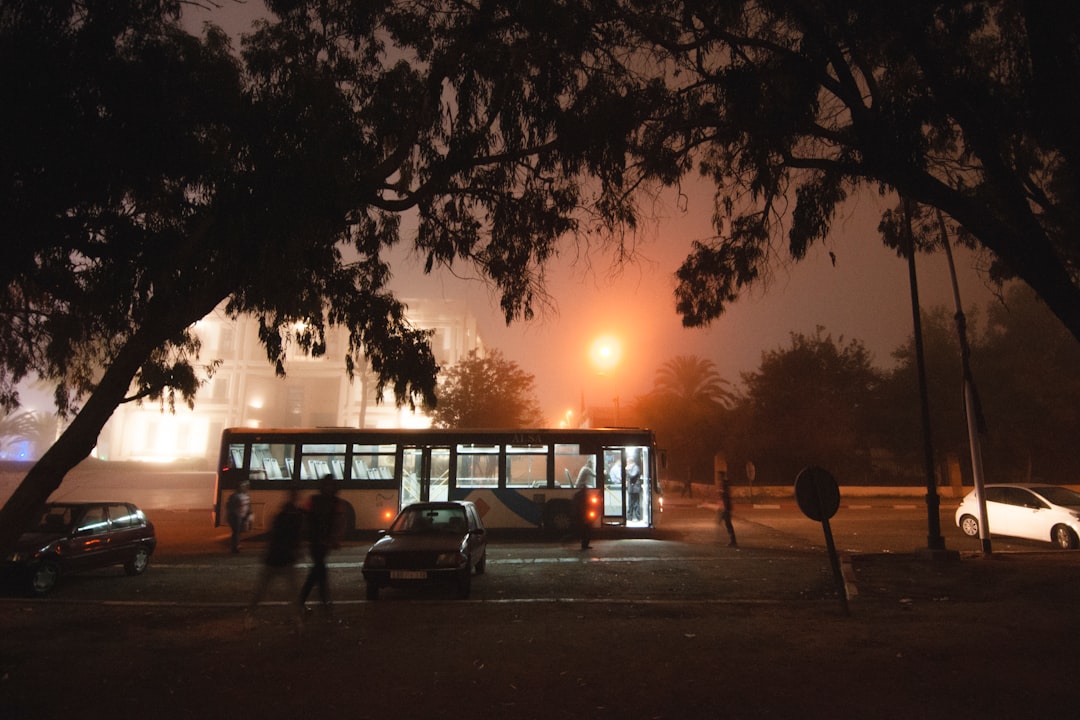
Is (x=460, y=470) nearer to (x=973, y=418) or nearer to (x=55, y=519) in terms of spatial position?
(x=55, y=519)

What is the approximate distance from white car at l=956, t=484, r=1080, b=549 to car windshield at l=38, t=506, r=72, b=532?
17980 mm

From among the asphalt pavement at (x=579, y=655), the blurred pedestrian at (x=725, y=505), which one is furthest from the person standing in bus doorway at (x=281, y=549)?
the blurred pedestrian at (x=725, y=505)

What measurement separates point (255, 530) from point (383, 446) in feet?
14.9

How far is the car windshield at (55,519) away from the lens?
11805 millimetres

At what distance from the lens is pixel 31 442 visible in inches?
3642

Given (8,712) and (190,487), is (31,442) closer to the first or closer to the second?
(190,487)

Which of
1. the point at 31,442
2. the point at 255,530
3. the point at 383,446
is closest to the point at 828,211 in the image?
the point at 383,446

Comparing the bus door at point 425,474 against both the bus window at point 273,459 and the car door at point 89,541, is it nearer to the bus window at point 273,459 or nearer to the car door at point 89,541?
the bus window at point 273,459

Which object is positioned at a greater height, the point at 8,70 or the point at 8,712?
the point at 8,70

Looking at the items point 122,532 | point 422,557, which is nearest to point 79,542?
point 122,532

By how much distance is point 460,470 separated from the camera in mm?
19078

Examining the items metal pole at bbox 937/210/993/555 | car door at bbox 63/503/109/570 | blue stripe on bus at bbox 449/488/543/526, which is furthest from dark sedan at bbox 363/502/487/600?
metal pole at bbox 937/210/993/555

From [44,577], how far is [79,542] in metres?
0.80

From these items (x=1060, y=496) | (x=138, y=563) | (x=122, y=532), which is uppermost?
(x=1060, y=496)
